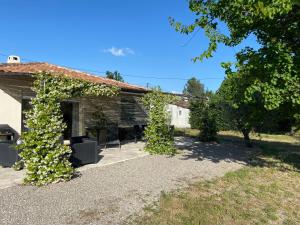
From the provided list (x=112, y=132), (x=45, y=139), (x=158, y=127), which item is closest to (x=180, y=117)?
(x=112, y=132)

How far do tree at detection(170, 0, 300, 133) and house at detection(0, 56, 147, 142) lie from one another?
4328mm

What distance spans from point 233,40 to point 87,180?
221 inches

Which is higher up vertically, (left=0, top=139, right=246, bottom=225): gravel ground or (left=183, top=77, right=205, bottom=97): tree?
(left=183, top=77, right=205, bottom=97): tree

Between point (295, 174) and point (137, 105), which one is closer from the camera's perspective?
point (295, 174)

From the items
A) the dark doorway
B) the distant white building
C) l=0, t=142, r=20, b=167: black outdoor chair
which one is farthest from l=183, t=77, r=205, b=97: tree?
l=0, t=142, r=20, b=167: black outdoor chair

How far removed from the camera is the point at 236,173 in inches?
334

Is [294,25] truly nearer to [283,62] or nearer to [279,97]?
[283,62]

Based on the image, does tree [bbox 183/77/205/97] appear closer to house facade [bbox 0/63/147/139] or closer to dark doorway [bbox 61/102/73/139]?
house facade [bbox 0/63/147/139]

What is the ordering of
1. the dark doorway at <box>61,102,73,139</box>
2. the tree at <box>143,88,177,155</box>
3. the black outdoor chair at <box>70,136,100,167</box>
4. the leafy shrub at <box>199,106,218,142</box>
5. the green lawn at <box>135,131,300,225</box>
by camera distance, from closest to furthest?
the green lawn at <box>135,131,300,225</box> < the black outdoor chair at <box>70,136,100,167</box> < the tree at <box>143,88,177,155</box> < the dark doorway at <box>61,102,73,139</box> < the leafy shrub at <box>199,106,218,142</box>

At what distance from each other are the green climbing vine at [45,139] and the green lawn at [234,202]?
8.48 feet

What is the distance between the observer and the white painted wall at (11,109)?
1003 centimetres

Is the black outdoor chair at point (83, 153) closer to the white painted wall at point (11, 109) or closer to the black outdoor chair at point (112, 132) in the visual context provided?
the white painted wall at point (11, 109)

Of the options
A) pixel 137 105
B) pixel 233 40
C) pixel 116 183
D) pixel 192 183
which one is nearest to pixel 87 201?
pixel 116 183

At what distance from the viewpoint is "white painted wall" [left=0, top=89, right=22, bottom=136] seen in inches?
395
